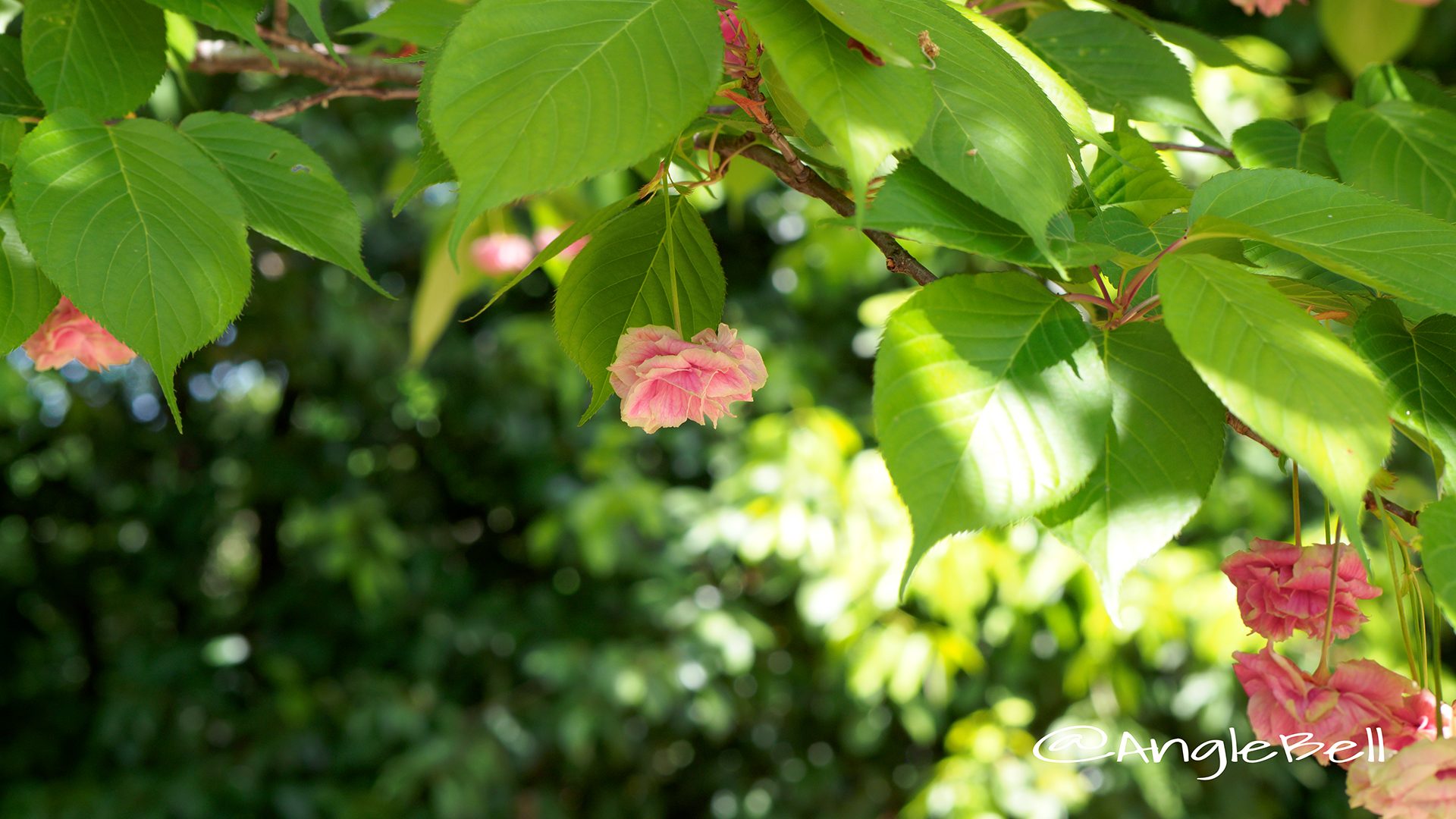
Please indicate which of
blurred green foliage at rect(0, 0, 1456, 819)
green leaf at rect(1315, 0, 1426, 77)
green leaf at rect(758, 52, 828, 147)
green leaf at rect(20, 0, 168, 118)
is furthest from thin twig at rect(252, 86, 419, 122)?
green leaf at rect(1315, 0, 1426, 77)

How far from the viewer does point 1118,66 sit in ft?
1.88

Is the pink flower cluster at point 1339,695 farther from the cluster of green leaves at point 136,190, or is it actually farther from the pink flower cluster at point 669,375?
the cluster of green leaves at point 136,190

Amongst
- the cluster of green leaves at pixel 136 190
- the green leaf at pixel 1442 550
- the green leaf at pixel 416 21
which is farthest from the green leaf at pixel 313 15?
the green leaf at pixel 1442 550

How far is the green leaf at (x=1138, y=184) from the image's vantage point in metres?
0.42

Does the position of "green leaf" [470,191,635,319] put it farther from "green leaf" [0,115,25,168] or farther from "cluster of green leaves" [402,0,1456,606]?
"green leaf" [0,115,25,168]

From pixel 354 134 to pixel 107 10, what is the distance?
1554 mm

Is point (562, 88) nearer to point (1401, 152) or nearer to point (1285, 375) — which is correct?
point (1285, 375)

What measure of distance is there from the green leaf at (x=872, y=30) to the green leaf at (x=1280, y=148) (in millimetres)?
302

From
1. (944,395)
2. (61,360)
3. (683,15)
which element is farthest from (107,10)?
(944,395)

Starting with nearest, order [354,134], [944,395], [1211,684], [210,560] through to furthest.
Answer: [944,395] → [1211,684] → [354,134] → [210,560]

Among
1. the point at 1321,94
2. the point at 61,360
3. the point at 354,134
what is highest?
the point at 61,360

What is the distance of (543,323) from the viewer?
2.01m

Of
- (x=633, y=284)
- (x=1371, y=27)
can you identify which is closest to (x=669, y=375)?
(x=633, y=284)

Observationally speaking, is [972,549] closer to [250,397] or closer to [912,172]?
[912,172]
